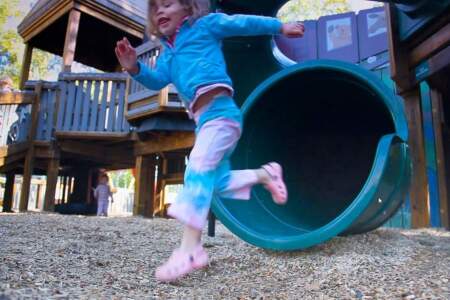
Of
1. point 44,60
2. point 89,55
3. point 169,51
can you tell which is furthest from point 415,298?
point 44,60

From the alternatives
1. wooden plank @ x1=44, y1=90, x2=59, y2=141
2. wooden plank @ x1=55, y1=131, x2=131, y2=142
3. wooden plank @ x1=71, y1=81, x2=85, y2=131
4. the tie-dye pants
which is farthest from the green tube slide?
wooden plank @ x1=44, y1=90, x2=59, y2=141

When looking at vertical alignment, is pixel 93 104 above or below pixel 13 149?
above

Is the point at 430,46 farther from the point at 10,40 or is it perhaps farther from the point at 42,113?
the point at 10,40

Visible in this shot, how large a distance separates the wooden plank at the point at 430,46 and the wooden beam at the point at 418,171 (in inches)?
13.3

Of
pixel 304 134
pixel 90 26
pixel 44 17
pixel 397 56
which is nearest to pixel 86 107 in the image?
pixel 90 26

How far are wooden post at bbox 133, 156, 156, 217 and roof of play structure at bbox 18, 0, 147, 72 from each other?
3058mm

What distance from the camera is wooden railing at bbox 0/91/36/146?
6.61 metres

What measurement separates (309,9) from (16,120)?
8.96m

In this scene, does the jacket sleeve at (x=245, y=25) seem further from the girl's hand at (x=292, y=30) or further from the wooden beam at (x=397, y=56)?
the wooden beam at (x=397, y=56)

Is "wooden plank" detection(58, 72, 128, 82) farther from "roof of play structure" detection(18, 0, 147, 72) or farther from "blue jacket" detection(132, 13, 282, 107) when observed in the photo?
"blue jacket" detection(132, 13, 282, 107)

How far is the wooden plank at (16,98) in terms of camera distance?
6.04 m

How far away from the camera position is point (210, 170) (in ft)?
5.49

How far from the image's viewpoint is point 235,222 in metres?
2.19

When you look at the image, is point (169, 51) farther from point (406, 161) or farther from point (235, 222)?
point (406, 161)
